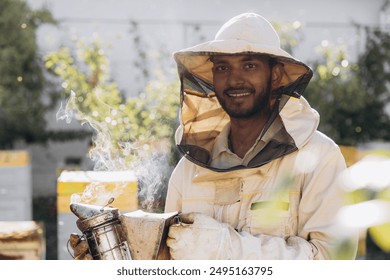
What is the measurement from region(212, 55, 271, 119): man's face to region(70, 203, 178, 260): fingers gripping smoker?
0.39 m

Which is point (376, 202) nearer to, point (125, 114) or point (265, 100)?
point (265, 100)

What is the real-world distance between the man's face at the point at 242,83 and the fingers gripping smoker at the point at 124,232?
0.39 m

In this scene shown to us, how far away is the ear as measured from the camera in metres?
1.82

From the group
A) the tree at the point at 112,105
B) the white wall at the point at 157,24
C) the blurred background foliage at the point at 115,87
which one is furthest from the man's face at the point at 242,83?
the white wall at the point at 157,24

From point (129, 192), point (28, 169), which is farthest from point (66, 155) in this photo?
point (129, 192)

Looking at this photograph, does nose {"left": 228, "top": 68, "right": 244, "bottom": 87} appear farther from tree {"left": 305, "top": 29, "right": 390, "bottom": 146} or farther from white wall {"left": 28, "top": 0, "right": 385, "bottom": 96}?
white wall {"left": 28, "top": 0, "right": 385, "bottom": 96}

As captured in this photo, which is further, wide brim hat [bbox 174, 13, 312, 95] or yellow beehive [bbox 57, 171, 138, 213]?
yellow beehive [bbox 57, 171, 138, 213]

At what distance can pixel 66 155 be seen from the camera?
6.60 meters

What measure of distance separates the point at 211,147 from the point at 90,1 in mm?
4973

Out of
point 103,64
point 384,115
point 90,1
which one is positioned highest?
point 90,1

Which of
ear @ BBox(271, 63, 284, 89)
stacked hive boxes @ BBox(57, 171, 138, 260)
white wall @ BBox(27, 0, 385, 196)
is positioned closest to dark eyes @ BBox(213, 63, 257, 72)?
ear @ BBox(271, 63, 284, 89)

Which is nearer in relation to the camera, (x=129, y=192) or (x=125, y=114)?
(x=129, y=192)

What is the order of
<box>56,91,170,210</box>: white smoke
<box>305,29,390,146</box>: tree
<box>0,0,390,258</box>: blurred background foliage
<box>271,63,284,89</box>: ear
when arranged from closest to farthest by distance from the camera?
<box>271,63,284,89</box>: ear, <box>56,91,170,210</box>: white smoke, <box>0,0,390,258</box>: blurred background foliage, <box>305,29,390,146</box>: tree

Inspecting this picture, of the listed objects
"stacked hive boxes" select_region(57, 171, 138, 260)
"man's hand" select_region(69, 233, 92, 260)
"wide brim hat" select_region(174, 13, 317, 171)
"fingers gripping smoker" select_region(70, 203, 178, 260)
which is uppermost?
"wide brim hat" select_region(174, 13, 317, 171)
